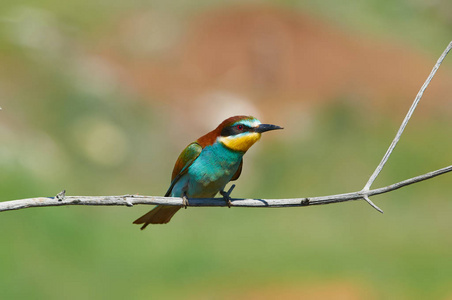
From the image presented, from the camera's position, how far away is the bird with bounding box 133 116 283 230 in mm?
3459

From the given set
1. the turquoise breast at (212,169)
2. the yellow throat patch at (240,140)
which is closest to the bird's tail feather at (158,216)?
the turquoise breast at (212,169)

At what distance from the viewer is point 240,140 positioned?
11.5 feet

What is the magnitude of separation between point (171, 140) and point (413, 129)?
432 cm

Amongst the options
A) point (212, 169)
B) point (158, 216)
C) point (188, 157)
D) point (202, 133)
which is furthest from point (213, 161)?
point (202, 133)

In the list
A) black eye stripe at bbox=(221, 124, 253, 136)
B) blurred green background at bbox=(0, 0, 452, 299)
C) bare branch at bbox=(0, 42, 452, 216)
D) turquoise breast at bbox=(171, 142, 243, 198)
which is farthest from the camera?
blurred green background at bbox=(0, 0, 452, 299)

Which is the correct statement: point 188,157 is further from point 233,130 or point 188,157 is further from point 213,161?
point 233,130

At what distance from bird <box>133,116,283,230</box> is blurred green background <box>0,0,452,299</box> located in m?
5.25

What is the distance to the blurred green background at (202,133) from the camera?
9.89 meters

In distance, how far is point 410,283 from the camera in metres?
10.1

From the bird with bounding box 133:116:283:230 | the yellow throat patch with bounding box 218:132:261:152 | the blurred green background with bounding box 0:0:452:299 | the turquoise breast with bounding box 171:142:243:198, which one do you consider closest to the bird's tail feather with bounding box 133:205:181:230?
the bird with bounding box 133:116:283:230

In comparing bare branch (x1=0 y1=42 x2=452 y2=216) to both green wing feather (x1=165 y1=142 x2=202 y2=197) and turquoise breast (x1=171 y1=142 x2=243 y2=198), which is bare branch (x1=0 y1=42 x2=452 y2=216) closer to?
turquoise breast (x1=171 y1=142 x2=243 y2=198)

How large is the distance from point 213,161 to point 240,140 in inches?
7.8

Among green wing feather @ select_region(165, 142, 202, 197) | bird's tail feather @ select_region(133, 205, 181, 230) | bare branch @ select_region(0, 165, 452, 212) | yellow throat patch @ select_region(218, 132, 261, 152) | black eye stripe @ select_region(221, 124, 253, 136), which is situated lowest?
bird's tail feather @ select_region(133, 205, 181, 230)

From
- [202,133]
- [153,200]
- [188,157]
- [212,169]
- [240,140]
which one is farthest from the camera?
[202,133]
